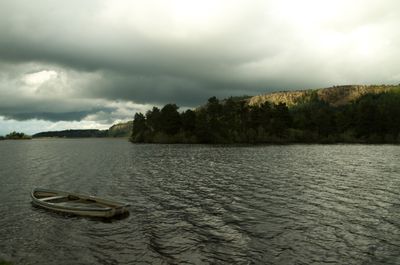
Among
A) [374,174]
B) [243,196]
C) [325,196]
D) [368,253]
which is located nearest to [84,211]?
[243,196]

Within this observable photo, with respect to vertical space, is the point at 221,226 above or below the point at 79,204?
below

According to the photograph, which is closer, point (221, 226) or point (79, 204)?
point (221, 226)

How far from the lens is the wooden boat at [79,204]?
34.3 meters

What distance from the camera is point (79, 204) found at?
3856 cm

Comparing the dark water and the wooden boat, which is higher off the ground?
the wooden boat

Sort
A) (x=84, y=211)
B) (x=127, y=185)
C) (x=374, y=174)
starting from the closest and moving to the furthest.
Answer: (x=84, y=211), (x=127, y=185), (x=374, y=174)

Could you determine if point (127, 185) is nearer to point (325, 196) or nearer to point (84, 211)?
point (84, 211)

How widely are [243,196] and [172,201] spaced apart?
9160 mm

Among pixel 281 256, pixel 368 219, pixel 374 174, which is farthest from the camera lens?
pixel 374 174

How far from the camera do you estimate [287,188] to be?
49.5m

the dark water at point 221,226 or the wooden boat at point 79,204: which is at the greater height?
the wooden boat at point 79,204

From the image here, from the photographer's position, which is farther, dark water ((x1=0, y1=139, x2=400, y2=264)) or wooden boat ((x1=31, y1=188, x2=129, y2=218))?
wooden boat ((x1=31, y1=188, x2=129, y2=218))

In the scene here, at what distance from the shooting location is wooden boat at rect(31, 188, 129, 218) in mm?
34312

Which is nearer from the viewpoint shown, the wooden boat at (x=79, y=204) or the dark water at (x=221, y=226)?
the dark water at (x=221, y=226)
